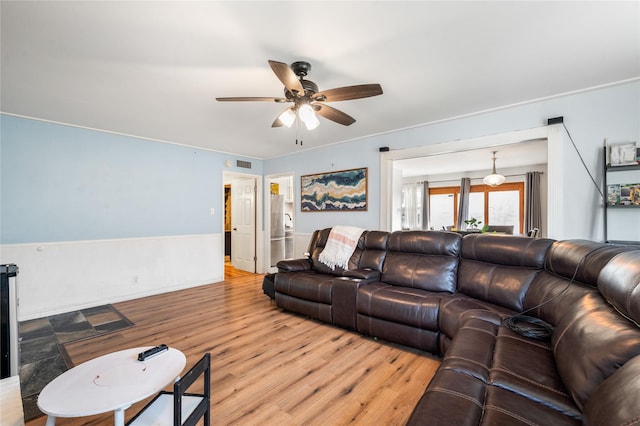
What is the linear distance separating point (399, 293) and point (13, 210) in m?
4.74

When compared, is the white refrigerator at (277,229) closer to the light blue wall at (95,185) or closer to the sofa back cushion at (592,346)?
the light blue wall at (95,185)

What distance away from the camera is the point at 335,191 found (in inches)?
193

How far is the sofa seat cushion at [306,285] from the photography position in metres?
3.19

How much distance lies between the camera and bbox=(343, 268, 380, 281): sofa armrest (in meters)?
3.14

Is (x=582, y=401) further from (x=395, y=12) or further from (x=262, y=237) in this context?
(x=262, y=237)

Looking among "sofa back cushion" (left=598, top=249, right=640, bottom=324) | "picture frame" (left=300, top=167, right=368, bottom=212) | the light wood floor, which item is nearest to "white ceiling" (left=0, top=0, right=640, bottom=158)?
"picture frame" (left=300, top=167, right=368, bottom=212)

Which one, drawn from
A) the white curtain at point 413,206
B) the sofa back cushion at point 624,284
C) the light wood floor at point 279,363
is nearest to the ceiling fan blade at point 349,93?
the sofa back cushion at point 624,284

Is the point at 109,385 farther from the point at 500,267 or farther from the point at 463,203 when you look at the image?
the point at 463,203

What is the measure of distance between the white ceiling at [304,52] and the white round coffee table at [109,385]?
6.95 feet

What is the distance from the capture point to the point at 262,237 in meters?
6.01

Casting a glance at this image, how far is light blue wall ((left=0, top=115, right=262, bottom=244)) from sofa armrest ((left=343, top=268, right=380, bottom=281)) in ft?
10.5

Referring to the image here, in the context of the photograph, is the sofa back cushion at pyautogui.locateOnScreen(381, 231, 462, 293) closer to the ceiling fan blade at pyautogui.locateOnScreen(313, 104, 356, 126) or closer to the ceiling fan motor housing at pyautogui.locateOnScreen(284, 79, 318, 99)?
the ceiling fan blade at pyautogui.locateOnScreen(313, 104, 356, 126)

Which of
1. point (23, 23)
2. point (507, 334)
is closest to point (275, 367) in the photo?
point (507, 334)

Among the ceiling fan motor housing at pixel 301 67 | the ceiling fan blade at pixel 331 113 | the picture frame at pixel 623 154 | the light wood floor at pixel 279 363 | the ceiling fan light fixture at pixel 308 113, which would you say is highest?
the ceiling fan motor housing at pixel 301 67
